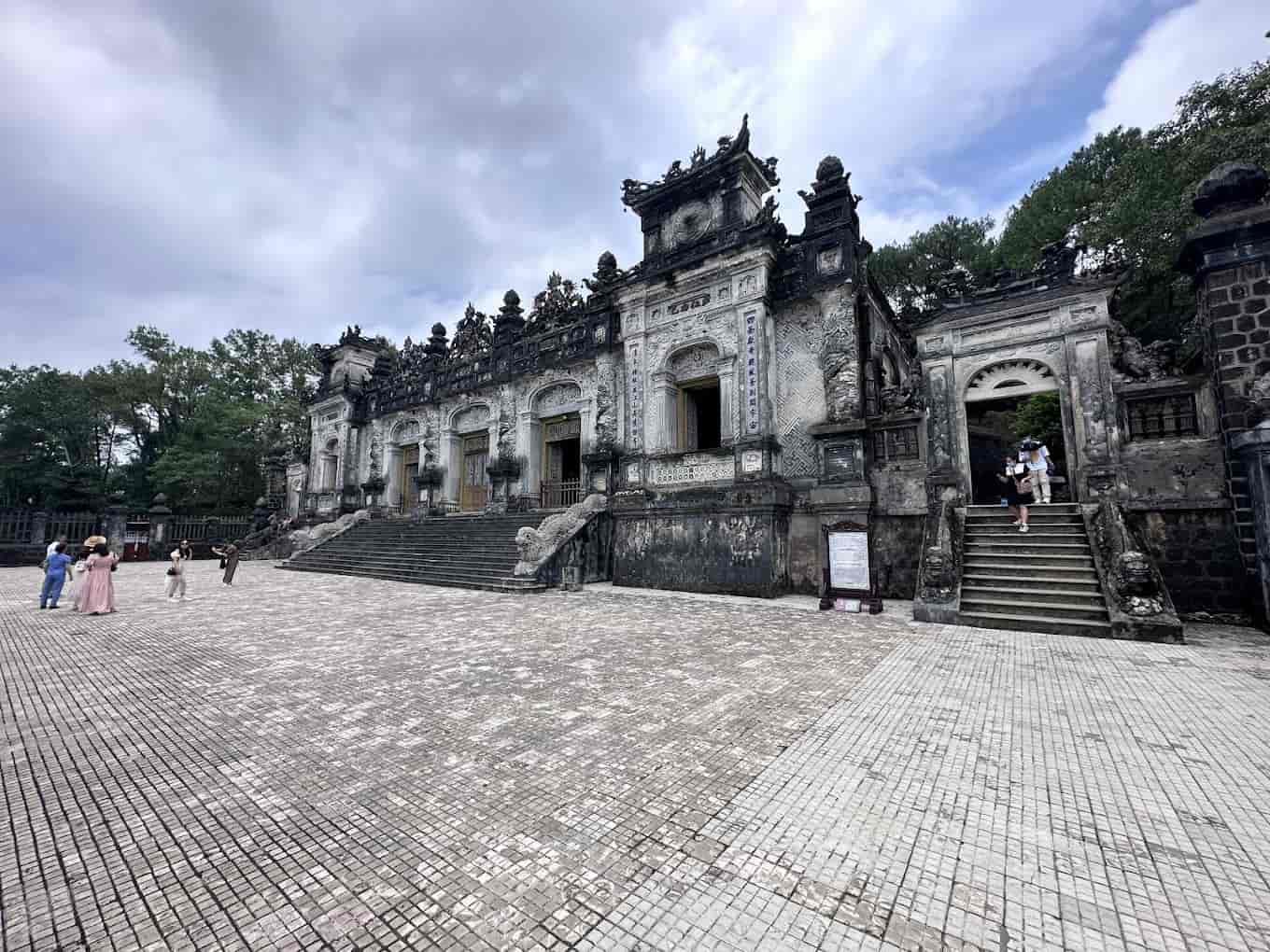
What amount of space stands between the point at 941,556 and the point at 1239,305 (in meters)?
5.37

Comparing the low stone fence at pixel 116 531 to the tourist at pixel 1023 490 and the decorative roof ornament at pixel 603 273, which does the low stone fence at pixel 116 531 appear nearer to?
the decorative roof ornament at pixel 603 273

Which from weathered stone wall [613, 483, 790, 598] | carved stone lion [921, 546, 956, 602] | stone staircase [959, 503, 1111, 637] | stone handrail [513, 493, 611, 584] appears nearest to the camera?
stone staircase [959, 503, 1111, 637]

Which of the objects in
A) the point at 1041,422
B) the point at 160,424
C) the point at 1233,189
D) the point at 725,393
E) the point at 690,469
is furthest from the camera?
the point at 160,424

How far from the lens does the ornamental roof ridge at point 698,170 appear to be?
1214 cm

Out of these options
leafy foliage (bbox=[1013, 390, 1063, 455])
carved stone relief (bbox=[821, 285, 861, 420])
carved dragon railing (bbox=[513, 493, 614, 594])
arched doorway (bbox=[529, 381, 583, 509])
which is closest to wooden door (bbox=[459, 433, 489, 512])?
arched doorway (bbox=[529, 381, 583, 509])

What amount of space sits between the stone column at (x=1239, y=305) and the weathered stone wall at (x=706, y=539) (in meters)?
6.42

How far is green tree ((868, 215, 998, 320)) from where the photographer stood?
18656mm

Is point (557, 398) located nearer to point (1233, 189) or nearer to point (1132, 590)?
point (1132, 590)

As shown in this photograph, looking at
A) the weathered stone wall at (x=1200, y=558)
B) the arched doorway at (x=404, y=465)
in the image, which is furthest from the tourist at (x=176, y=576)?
the weathered stone wall at (x=1200, y=558)

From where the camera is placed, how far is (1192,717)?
363 cm

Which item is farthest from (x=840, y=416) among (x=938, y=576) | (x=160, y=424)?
(x=160, y=424)

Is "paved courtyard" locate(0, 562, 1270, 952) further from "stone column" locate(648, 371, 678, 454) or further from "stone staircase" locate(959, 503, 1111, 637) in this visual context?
"stone column" locate(648, 371, 678, 454)

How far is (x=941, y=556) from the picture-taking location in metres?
7.83

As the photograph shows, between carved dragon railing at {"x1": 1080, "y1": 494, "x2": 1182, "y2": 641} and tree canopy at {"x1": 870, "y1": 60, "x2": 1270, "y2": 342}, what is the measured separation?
4986 millimetres
